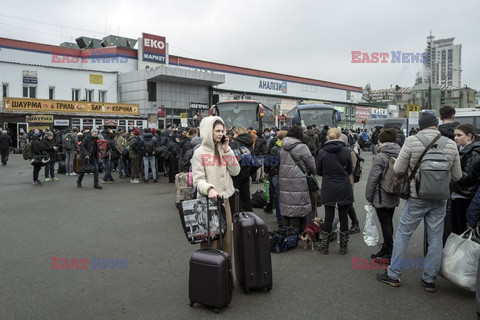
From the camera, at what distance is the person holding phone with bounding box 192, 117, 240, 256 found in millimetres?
4293

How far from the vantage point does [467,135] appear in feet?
15.4

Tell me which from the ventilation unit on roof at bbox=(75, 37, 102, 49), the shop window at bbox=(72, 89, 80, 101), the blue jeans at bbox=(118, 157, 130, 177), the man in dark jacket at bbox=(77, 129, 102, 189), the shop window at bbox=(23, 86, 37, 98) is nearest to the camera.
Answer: the man in dark jacket at bbox=(77, 129, 102, 189)

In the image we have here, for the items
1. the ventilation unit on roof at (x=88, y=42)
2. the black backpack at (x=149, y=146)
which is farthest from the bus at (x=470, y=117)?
the ventilation unit on roof at (x=88, y=42)

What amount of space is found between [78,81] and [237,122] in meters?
25.8

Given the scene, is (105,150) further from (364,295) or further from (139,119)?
(139,119)

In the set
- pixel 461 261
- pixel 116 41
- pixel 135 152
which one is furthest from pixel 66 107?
pixel 461 261

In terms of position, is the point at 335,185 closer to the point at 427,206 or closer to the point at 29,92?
the point at 427,206

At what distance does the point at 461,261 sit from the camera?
4039 millimetres

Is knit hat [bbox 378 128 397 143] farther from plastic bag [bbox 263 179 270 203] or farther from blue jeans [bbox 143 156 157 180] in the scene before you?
blue jeans [bbox 143 156 157 180]

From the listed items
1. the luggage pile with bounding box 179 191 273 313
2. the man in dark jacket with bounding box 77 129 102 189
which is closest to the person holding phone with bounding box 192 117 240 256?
the luggage pile with bounding box 179 191 273 313

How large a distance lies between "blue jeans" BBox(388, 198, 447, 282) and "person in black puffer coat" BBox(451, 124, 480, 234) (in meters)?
0.39

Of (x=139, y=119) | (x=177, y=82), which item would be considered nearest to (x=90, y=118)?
(x=139, y=119)

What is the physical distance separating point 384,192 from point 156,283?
320 cm

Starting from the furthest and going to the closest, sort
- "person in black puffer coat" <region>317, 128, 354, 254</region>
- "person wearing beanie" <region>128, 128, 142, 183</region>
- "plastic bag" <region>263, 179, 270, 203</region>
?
1. "person wearing beanie" <region>128, 128, 142, 183</region>
2. "plastic bag" <region>263, 179, 270, 203</region>
3. "person in black puffer coat" <region>317, 128, 354, 254</region>
